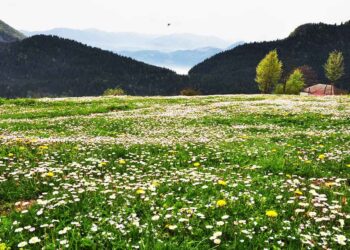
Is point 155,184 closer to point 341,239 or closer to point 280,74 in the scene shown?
point 341,239

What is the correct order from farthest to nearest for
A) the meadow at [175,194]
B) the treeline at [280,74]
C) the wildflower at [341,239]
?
the treeline at [280,74] < the meadow at [175,194] < the wildflower at [341,239]

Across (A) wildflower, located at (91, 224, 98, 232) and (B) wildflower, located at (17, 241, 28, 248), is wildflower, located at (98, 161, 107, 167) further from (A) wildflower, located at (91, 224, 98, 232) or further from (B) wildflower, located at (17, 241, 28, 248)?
(B) wildflower, located at (17, 241, 28, 248)

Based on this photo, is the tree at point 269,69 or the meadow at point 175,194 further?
the tree at point 269,69

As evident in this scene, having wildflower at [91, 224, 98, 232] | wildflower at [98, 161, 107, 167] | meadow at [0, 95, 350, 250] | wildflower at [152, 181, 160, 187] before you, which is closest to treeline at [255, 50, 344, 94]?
meadow at [0, 95, 350, 250]

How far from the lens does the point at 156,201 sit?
763 cm

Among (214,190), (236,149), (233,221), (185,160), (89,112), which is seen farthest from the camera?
(89,112)

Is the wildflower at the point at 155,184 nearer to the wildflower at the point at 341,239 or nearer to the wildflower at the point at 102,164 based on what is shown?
the wildflower at the point at 102,164

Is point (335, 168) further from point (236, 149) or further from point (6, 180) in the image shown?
point (6, 180)

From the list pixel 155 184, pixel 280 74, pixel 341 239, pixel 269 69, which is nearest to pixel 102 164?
pixel 155 184

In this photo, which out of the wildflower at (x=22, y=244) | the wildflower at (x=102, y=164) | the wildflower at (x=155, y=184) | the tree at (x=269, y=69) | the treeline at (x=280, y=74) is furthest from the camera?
the treeline at (x=280, y=74)

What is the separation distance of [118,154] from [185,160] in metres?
2.26

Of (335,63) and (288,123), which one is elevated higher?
(335,63)

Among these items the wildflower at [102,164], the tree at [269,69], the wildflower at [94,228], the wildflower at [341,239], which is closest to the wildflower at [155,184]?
the wildflower at [102,164]

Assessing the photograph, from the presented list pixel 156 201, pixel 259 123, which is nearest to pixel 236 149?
pixel 156 201
